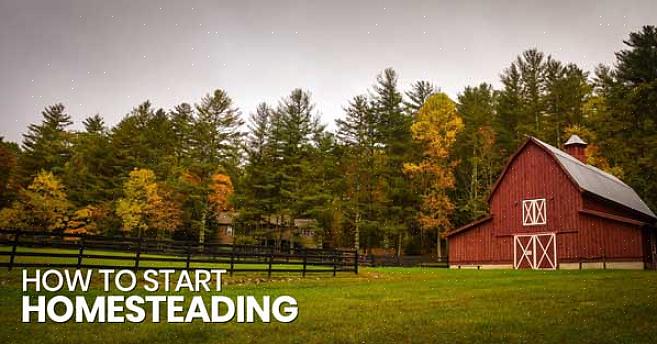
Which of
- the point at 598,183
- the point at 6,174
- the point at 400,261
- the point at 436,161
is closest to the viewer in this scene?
the point at 598,183

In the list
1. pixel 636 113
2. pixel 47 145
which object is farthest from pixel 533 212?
pixel 47 145

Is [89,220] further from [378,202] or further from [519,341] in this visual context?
[519,341]

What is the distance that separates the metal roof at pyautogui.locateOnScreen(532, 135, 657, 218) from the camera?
30766 millimetres

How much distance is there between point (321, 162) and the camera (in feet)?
155

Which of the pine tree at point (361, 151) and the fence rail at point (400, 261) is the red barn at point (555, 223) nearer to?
the fence rail at point (400, 261)

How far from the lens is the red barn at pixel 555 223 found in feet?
93.6

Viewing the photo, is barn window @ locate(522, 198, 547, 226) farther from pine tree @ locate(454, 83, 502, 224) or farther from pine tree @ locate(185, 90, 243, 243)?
pine tree @ locate(185, 90, 243, 243)

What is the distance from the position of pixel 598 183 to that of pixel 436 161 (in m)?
13.8

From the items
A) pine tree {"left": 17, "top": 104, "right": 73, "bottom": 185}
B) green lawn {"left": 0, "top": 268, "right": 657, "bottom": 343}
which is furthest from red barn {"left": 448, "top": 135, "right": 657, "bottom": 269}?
pine tree {"left": 17, "top": 104, "right": 73, "bottom": 185}

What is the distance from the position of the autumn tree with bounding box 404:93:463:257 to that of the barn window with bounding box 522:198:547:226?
366 inches

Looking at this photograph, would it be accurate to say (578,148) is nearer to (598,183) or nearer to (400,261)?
(598,183)

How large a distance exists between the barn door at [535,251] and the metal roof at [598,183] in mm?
4148

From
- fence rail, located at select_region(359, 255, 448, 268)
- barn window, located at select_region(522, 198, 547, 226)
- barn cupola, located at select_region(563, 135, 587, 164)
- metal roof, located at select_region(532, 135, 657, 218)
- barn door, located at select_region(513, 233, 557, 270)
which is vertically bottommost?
fence rail, located at select_region(359, 255, 448, 268)

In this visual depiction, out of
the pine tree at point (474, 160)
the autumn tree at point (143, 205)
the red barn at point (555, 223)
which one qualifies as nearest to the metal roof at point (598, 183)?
the red barn at point (555, 223)
